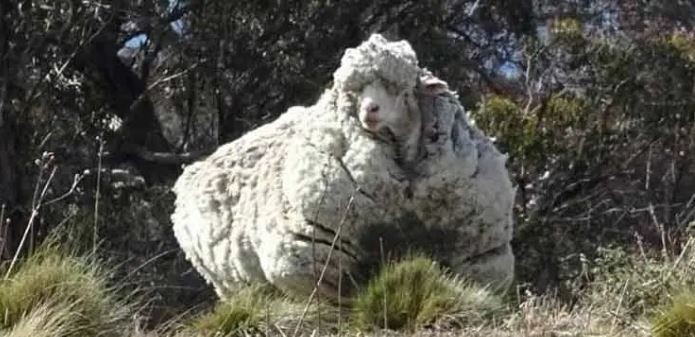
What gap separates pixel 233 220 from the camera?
25.7 feet

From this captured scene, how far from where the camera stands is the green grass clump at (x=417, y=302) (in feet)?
21.0

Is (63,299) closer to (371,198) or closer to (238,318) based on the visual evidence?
(238,318)

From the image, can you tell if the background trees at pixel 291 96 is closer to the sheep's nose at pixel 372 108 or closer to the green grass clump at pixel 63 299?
the sheep's nose at pixel 372 108

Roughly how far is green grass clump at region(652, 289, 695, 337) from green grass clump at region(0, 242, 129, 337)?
2.06m

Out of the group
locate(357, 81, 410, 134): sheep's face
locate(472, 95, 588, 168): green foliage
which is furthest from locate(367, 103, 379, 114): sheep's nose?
locate(472, 95, 588, 168): green foliage

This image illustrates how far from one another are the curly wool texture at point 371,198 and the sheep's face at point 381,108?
5 centimetres

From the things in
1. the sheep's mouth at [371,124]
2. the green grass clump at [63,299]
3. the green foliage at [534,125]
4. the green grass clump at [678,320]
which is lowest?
the green grass clump at [678,320]

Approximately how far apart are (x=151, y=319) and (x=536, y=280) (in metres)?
4.30

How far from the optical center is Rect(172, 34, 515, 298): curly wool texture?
702 centimetres

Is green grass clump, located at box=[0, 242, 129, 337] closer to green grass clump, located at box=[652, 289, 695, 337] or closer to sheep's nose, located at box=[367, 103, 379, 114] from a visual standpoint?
sheep's nose, located at box=[367, 103, 379, 114]

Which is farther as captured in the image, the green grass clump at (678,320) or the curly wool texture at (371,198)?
the curly wool texture at (371,198)

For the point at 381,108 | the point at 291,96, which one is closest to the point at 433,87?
the point at 381,108

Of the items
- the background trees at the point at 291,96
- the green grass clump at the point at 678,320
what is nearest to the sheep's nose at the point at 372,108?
the green grass clump at the point at 678,320

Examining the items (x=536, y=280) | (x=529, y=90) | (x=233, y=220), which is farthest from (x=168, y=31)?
(x=233, y=220)
